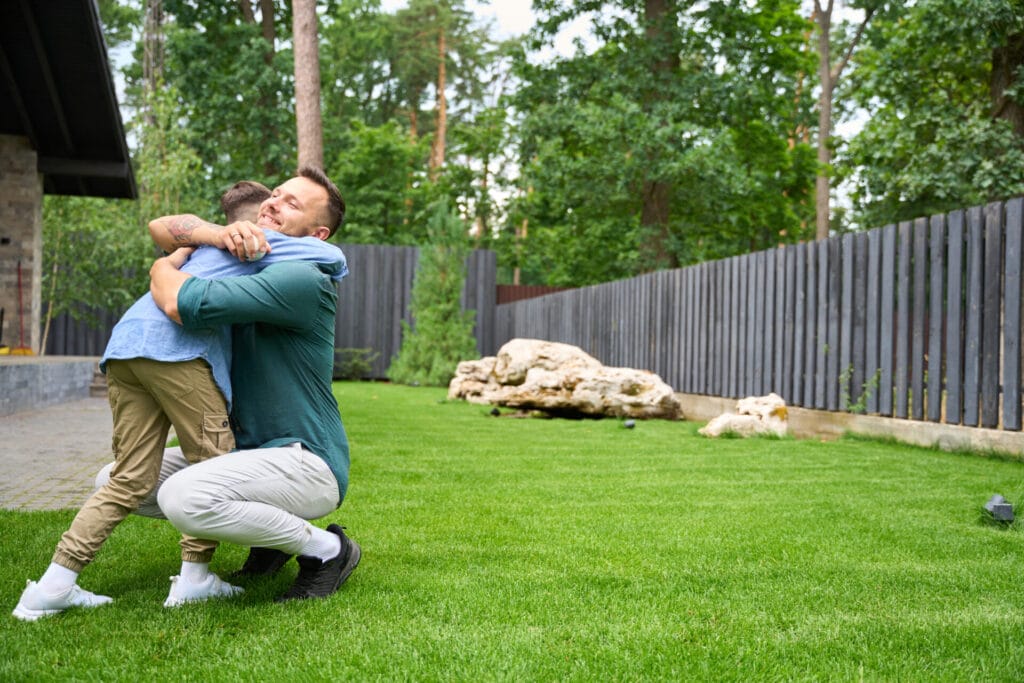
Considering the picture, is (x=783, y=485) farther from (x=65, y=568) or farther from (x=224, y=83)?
(x=224, y=83)

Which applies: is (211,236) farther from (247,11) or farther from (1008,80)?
(247,11)

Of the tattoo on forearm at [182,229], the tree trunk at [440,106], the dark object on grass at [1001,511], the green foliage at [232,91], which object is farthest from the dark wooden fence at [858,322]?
the tree trunk at [440,106]

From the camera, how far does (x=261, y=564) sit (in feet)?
10.0

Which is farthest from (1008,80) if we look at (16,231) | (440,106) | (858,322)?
(440,106)

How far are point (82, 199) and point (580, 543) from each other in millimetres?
15252

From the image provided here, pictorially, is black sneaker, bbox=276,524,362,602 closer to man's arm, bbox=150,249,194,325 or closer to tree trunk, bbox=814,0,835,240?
man's arm, bbox=150,249,194,325

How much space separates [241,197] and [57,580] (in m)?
1.34

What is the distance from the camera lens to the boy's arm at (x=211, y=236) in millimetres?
2564

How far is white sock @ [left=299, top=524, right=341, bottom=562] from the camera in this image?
2697 millimetres

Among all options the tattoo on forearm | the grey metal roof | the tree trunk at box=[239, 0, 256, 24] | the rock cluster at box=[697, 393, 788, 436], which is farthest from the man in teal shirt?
the tree trunk at box=[239, 0, 256, 24]

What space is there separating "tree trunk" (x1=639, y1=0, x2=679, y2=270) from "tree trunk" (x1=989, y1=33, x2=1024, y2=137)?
24.6 feet

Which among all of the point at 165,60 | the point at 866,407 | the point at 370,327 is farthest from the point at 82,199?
the point at 866,407

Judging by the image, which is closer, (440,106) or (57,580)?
(57,580)

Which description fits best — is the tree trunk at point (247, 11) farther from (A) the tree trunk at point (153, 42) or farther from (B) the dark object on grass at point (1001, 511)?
(B) the dark object on grass at point (1001, 511)
